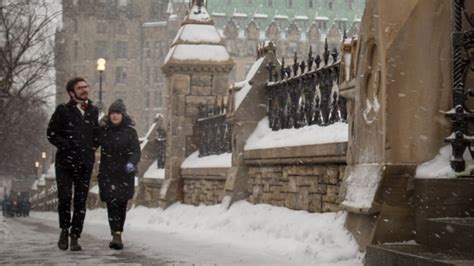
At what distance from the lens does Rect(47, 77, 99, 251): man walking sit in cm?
928

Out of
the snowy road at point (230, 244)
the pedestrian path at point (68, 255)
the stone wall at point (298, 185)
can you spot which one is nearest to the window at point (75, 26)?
the snowy road at point (230, 244)

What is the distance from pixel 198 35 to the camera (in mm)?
17641

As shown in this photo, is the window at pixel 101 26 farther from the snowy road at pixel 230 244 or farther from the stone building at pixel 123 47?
the snowy road at pixel 230 244

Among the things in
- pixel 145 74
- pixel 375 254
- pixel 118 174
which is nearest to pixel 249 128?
pixel 118 174

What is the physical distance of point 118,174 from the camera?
988 centimetres

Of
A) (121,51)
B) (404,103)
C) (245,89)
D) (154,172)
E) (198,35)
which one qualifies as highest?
(198,35)

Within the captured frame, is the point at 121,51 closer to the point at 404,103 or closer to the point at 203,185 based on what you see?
the point at 203,185

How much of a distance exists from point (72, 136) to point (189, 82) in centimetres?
852

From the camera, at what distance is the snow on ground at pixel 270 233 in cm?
785

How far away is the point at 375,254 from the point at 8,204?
47139 mm

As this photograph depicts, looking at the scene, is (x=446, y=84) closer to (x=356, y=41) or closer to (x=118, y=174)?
(x=356, y=41)

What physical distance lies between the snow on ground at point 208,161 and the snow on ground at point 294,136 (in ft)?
4.28

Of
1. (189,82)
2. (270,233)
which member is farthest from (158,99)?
(270,233)

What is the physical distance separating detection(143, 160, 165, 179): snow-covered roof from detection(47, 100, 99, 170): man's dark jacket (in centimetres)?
998
